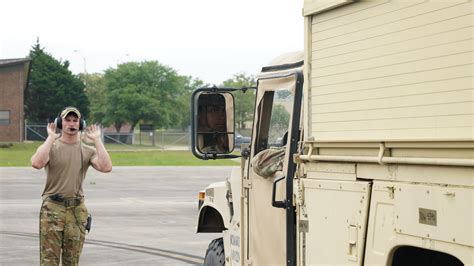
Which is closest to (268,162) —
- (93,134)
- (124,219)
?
(93,134)

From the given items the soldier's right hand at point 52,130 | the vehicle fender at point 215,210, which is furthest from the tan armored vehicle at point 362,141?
the soldier's right hand at point 52,130

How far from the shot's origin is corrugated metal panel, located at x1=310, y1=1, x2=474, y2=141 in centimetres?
490

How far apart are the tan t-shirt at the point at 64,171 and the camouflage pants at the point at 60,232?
125 millimetres

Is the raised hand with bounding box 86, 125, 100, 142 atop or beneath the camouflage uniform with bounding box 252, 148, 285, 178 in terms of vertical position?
atop

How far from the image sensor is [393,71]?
5465mm

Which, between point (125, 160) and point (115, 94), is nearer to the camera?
point (125, 160)

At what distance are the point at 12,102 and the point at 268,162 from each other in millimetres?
67812

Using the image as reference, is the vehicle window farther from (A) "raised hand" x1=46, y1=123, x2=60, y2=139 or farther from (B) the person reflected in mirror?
(A) "raised hand" x1=46, y1=123, x2=60, y2=139

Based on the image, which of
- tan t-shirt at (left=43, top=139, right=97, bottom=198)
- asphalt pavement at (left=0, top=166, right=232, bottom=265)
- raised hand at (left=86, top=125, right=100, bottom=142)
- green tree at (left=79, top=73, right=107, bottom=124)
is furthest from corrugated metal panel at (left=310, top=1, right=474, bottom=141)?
green tree at (left=79, top=73, right=107, bottom=124)

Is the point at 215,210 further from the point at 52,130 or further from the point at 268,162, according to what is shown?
the point at 268,162

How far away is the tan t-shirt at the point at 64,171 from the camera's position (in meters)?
8.27

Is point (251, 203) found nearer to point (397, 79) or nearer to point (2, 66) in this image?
point (397, 79)

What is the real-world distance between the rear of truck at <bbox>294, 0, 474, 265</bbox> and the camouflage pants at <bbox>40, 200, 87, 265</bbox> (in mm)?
2713

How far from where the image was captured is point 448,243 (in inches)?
187
